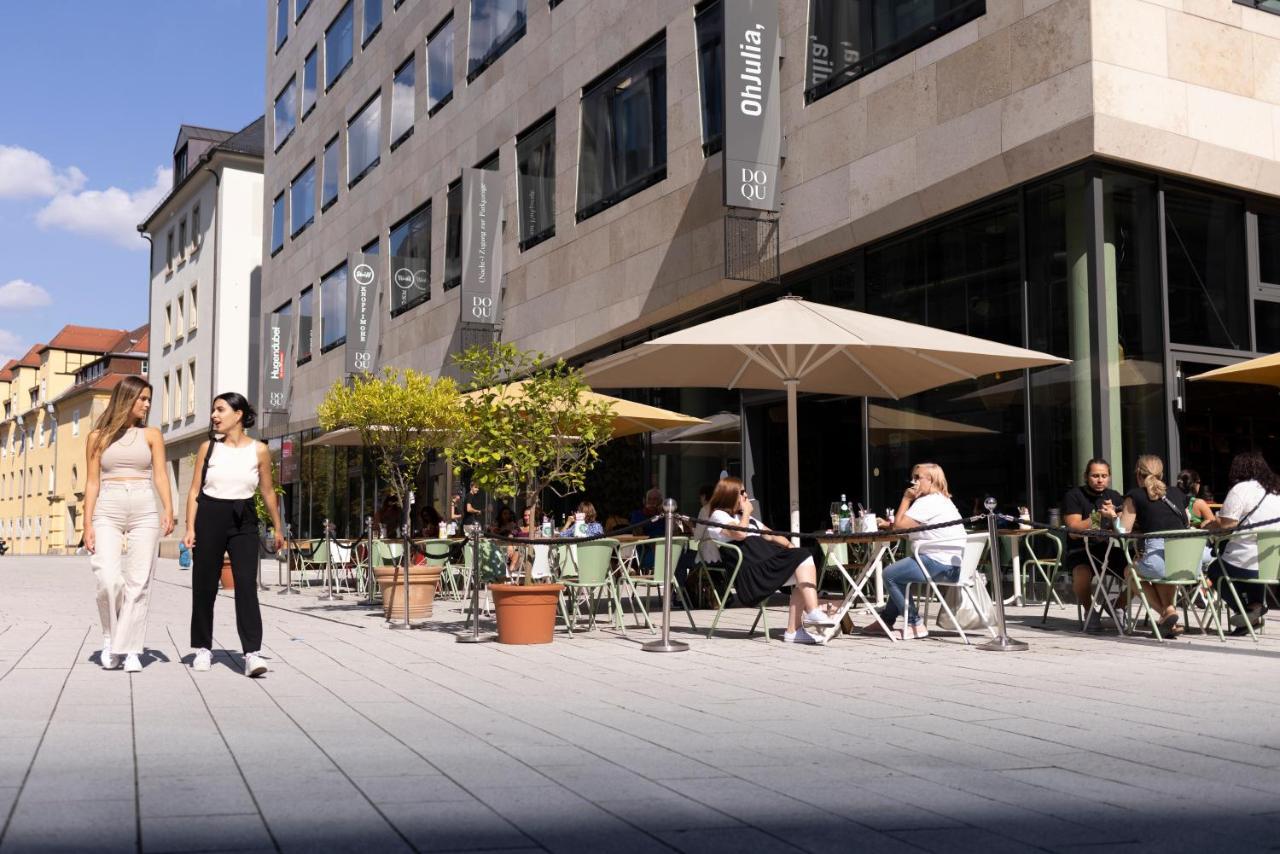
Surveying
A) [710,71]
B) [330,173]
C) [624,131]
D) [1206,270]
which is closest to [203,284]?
[330,173]

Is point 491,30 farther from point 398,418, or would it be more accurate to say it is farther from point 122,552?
point 122,552

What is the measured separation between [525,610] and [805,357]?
317 cm

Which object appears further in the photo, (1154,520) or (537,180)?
(537,180)

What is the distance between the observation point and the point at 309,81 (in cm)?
3762

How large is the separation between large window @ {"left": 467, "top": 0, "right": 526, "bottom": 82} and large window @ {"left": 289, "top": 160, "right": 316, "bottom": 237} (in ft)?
39.5

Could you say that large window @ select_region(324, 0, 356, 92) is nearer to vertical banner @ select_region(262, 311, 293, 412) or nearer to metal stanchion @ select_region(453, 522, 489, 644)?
vertical banner @ select_region(262, 311, 293, 412)

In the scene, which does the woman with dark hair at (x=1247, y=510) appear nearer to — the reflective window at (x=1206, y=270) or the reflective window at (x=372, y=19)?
the reflective window at (x=1206, y=270)

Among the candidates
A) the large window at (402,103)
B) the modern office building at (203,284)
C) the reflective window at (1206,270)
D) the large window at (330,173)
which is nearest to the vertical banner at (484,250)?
the large window at (402,103)

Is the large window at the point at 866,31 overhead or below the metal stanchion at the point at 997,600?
overhead

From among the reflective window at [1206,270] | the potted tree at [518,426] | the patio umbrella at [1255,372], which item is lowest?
the potted tree at [518,426]

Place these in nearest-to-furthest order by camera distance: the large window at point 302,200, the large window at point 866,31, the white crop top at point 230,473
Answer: the white crop top at point 230,473 < the large window at point 866,31 < the large window at point 302,200

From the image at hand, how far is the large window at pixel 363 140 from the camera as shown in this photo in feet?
103

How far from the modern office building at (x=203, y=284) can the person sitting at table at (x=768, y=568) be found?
36.6 metres

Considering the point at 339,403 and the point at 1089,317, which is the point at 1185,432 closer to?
the point at 1089,317
